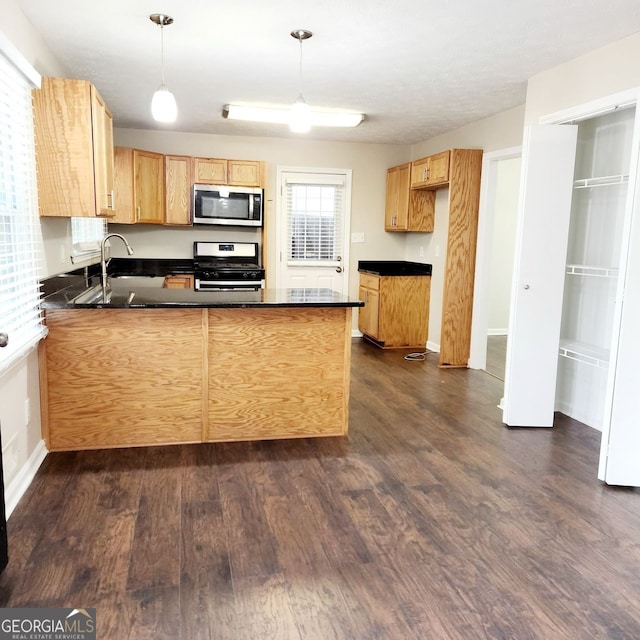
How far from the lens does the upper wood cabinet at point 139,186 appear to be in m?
5.36

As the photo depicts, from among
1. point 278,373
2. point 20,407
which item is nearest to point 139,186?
point 278,373

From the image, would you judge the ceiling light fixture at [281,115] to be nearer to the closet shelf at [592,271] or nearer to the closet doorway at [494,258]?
the closet doorway at [494,258]

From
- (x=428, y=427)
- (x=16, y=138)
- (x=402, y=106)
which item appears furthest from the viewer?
(x=402, y=106)

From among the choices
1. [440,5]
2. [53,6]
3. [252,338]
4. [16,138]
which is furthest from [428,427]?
[53,6]

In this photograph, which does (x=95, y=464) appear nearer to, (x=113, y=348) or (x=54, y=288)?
(x=113, y=348)

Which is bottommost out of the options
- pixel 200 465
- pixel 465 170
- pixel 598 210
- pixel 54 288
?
pixel 200 465

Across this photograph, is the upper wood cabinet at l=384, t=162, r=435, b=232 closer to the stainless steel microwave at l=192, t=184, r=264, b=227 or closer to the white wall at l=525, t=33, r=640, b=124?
the stainless steel microwave at l=192, t=184, r=264, b=227

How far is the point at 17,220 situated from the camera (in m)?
2.59

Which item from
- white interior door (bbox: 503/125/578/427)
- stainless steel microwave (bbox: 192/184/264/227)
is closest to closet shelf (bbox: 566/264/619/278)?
white interior door (bbox: 503/125/578/427)

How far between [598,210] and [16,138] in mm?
3507

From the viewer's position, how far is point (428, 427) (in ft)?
11.9

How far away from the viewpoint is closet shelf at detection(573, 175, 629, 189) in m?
3.16

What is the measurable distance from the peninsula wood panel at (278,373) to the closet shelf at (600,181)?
5.55 feet

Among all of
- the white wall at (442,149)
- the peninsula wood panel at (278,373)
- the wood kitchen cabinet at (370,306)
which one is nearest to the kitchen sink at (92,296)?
the peninsula wood panel at (278,373)
